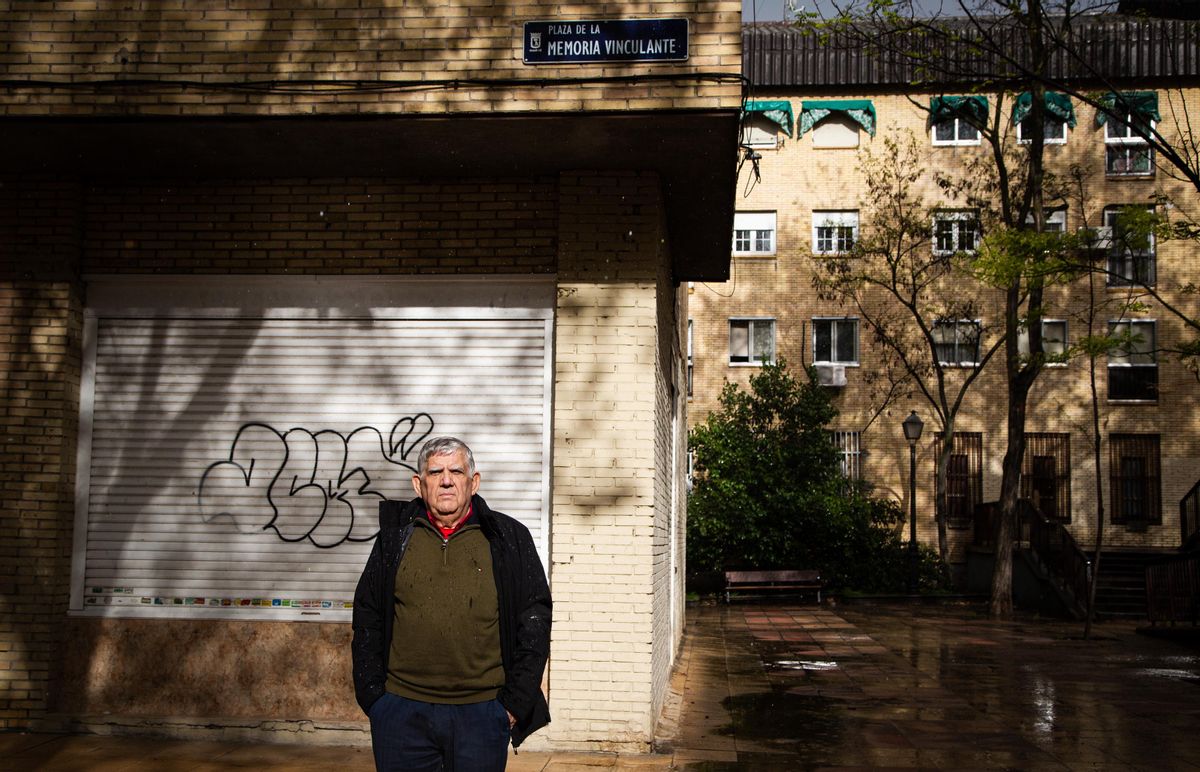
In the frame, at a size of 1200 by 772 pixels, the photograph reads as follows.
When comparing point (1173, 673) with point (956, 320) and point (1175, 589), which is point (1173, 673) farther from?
point (956, 320)

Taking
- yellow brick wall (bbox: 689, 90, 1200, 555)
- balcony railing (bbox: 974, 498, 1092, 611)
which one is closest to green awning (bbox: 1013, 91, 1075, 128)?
yellow brick wall (bbox: 689, 90, 1200, 555)

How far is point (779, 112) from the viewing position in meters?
30.9

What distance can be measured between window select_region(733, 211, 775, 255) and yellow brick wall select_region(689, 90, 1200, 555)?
8.6 inches

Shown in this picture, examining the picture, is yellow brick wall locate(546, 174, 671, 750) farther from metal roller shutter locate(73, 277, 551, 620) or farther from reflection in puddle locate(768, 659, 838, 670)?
reflection in puddle locate(768, 659, 838, 670)

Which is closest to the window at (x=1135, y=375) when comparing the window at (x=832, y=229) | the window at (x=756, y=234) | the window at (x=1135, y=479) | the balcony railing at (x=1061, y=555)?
the window at (x=1135, y=479)

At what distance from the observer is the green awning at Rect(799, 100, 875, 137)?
3069 cm

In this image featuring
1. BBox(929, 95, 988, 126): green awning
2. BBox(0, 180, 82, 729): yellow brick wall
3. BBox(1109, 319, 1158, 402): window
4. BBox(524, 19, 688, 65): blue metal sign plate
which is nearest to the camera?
BBox(524, 19, 688, 65): blue metal sign plate

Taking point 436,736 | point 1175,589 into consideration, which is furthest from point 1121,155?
point 436,736

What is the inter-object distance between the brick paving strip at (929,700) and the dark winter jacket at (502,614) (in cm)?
389

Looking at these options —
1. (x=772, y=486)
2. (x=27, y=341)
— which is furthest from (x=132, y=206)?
(x=772, y=486)

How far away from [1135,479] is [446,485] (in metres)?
29.2

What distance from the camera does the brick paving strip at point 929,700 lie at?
27.1 feet

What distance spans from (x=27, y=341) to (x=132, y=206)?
1.24 metres

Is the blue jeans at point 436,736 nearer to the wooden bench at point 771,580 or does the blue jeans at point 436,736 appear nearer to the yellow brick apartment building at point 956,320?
the wooden bench at point 771,580
